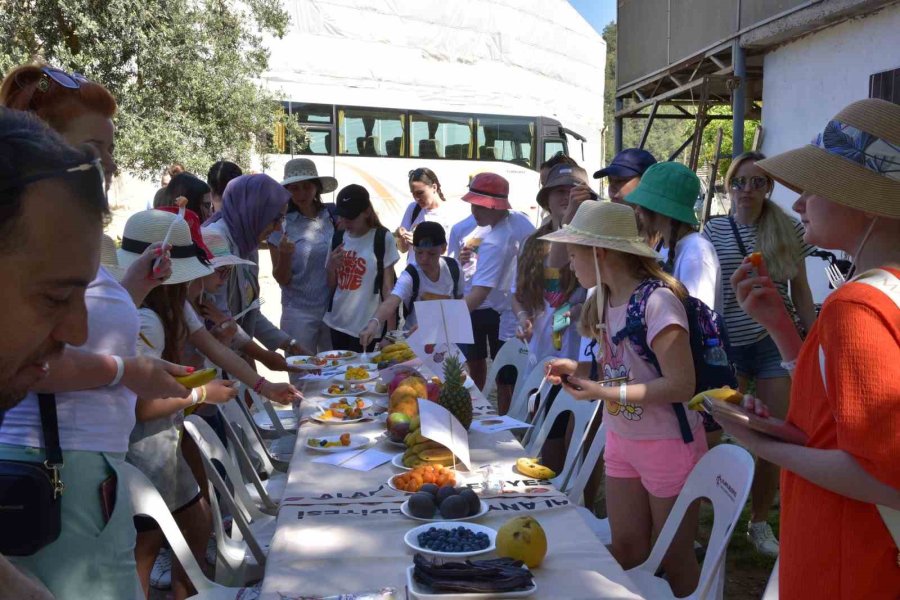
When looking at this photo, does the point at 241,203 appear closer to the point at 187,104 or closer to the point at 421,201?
the point at 421,201

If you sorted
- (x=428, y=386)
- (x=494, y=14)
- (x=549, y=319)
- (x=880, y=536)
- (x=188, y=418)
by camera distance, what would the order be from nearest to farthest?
(x=880, y=536)
(x=188, y=418)
(x=428, y=386)
(x=549, y=319)
(x=494, y=14)

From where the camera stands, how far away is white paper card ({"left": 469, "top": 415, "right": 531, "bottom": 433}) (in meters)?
3.53

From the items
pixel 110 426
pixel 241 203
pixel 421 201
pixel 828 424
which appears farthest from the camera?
pixel 421 201

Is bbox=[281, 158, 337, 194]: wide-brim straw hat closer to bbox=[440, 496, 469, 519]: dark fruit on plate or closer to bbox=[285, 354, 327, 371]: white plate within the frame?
bbox=[285, 354, 327, 371]: white plate

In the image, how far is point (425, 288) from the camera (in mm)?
5504

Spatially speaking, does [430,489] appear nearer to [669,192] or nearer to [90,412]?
[90,412]

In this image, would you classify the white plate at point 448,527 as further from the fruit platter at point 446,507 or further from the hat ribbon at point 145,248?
the hat ribbon at point 145,248

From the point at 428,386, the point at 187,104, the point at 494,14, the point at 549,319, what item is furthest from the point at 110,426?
the point at 494,14

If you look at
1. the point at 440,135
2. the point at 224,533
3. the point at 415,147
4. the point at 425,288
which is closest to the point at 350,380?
the point at 425,288

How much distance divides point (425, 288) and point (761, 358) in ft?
7.80

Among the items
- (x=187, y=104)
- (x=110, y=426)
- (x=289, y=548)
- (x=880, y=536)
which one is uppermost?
(x=187, y=104)

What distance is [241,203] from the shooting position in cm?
492

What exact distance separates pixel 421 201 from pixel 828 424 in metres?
5.62

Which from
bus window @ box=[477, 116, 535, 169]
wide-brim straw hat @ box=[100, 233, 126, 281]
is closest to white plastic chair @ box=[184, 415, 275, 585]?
wide-brim straw hat @ box=[100, 233, 126, 281]
